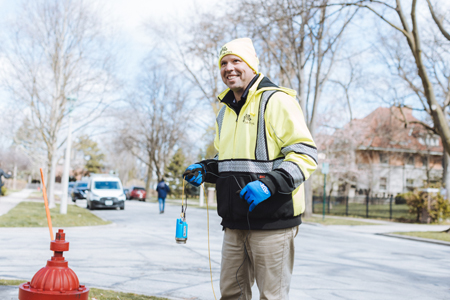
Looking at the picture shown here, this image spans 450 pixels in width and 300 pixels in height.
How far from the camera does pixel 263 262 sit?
8.75 feet

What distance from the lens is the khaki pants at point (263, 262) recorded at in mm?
2641

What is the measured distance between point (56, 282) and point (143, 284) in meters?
3.13

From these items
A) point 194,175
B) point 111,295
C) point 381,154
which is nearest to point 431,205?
point 111,295

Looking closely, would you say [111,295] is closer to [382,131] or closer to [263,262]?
[263,262]

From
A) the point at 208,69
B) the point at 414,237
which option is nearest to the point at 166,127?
the point at 208,69

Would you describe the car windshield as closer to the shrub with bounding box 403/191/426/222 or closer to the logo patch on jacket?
the shrub with bounding box 403/191/426/222

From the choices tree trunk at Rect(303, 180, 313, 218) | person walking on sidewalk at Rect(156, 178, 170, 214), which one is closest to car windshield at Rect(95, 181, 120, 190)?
person walking on sidewalk at Rect(156, 178, 170, 214)

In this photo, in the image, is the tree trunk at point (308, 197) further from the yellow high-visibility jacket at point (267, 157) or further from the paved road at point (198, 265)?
the yellow high-visibility jacket at point (267, 157)

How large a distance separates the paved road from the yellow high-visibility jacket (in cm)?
260

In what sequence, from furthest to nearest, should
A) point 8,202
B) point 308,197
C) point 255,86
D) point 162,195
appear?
point 8,202 → point 308,197 → point 162,195 → point 255,86

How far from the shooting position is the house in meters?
36.5

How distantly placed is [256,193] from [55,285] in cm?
130

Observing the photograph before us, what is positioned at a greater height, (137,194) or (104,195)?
(104,195)

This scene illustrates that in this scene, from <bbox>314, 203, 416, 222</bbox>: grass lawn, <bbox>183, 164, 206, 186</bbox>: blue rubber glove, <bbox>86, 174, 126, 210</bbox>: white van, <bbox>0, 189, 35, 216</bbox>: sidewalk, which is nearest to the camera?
<bbox>183, 164, 206, 186</bbox>: blue rubber glove
